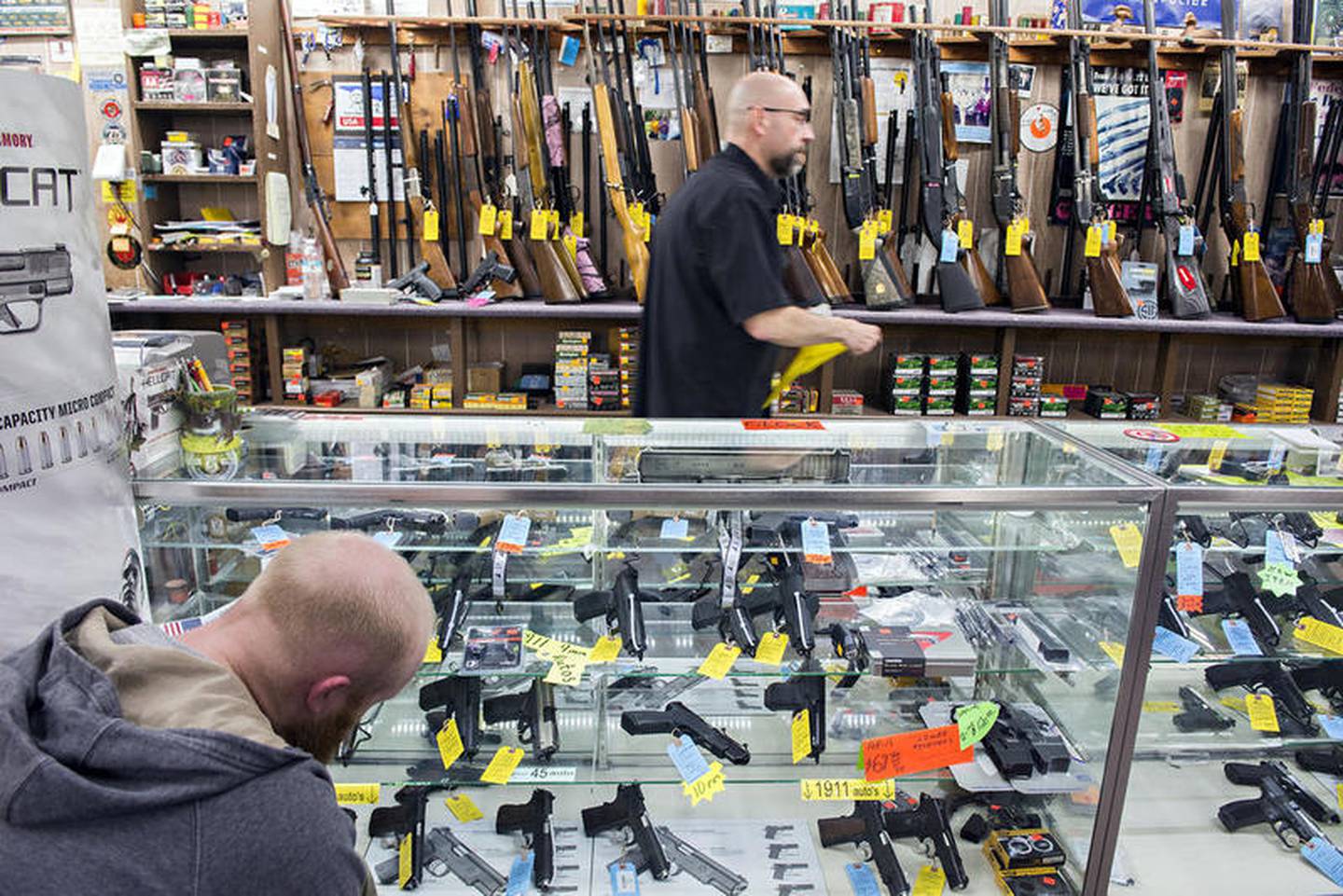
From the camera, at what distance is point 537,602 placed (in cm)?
200

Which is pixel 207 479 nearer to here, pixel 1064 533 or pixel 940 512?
pixel 940 512

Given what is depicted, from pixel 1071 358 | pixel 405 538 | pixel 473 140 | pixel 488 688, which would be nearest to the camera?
pixel 405 538

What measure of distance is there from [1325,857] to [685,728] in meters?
1.49

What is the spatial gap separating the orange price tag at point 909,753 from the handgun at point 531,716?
2.24 feet

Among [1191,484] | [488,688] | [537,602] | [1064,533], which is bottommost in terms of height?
[488,688]

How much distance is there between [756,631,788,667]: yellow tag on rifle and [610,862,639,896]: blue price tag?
0.52 m

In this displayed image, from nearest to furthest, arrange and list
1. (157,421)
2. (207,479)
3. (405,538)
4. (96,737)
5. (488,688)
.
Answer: (96,737) → (207,479) → (157,421) → (405,538) → (488,688)

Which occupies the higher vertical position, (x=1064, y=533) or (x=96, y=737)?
(x=96, y=737)

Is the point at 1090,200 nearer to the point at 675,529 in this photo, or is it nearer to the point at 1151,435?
the point at 1151,435

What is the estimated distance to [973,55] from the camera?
458 centimetres

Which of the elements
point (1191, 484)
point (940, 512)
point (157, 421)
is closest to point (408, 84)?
Result: point (157, 421)

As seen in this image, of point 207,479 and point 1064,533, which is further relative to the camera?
point 1064,533

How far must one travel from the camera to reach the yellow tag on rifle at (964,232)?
4.42 metres

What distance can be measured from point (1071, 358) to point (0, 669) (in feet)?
16.8
